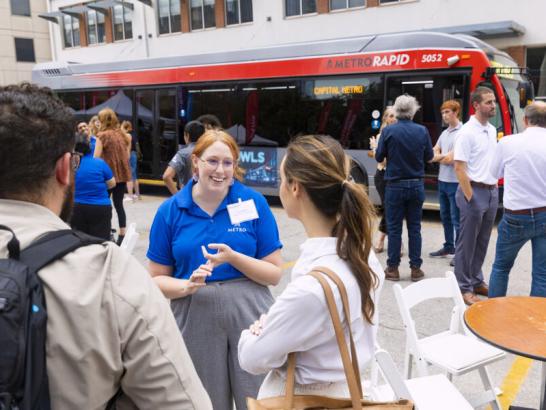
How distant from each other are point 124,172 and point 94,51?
23300 millimetres

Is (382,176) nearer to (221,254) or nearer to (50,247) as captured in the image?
(221,254)

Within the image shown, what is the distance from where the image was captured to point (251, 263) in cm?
236

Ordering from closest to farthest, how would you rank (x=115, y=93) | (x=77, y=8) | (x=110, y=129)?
(x=110, y=129) → (x=115, y=93) → (x=77, y=8)

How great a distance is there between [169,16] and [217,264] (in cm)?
2477

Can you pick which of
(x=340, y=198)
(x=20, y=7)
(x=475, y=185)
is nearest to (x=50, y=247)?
(x=340, y=198)

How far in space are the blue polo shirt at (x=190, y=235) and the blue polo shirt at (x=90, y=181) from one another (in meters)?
3.12

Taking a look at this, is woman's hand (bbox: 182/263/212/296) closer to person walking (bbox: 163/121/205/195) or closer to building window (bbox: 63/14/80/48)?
person walking (bbox: 163/121/205/195)

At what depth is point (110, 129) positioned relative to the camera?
7633 mm

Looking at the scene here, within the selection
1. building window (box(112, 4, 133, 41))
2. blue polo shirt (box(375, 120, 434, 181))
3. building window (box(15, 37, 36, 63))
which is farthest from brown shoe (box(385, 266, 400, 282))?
building window (box(15, 37, 36, 63))

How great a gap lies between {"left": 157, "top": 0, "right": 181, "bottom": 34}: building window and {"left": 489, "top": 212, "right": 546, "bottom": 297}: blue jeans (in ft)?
75.4

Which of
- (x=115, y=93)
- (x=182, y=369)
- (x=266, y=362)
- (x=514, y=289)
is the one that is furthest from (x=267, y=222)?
(x=115, y=93)

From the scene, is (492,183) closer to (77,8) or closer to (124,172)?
(124,172)

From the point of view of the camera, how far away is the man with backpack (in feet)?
3.21

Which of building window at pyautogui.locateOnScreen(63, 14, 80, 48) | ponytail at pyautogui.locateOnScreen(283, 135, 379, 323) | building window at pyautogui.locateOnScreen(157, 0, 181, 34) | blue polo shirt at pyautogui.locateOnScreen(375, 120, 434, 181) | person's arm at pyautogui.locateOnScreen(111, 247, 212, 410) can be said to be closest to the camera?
person's arm at pyautogui.locateOnScreen(111, 247, 212, 410)
